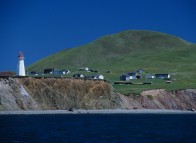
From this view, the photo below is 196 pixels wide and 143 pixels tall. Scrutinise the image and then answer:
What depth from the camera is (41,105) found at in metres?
113

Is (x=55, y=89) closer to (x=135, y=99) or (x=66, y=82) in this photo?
(x=66, y=82)


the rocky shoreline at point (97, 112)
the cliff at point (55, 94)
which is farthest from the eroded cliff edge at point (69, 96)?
the rocky shoreline at point (97, 112)

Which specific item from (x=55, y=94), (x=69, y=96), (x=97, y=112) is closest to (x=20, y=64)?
(x=55, y=94)

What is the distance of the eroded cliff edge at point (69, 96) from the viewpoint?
107938 mm

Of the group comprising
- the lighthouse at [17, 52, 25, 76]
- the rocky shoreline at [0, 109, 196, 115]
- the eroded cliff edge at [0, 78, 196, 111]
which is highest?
the lighthouse at [17, 52, 25, 76]

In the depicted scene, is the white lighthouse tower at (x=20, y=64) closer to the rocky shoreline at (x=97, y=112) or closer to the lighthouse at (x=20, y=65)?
the lighthouse at (x=20, y=65)

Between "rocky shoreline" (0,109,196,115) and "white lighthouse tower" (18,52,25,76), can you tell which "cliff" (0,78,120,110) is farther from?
"white lighthouse tower" (18,52,25,76)

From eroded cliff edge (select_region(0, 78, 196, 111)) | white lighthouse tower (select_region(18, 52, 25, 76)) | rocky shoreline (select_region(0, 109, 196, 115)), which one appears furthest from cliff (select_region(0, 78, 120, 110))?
white lighthouse tower (select_region(18, 52, 25, 76))

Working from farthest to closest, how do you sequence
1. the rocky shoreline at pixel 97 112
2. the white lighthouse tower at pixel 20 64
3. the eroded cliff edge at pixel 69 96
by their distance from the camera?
the white lighthouse tower at pixel 20 64
the eroded cliff edge at pixel 69 96
the rocky shoreline at pixel 97 112

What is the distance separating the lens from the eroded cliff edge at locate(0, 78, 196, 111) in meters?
108
